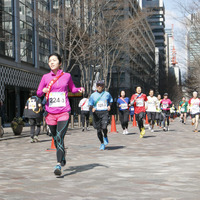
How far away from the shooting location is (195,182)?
18.2 feet

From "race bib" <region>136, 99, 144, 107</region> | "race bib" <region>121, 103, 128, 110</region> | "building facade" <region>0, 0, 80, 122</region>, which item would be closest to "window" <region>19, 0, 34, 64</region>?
"building facade" <region>0, 0, 80, 122</region>

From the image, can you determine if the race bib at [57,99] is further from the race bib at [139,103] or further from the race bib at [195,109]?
the race bib at [195,109]

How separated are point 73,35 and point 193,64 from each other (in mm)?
15145

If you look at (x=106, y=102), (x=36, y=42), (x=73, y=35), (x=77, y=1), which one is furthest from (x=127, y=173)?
(x=36, y=42)

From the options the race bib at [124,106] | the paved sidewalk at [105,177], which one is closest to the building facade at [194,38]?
the race bib at [124,106]

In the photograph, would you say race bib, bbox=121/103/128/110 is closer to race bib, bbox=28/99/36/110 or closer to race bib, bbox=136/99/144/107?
race bib, bbox=136/99/144/107

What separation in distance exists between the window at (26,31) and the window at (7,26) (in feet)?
5.70

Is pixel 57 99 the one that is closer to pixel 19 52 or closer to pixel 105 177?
pixel 105 177

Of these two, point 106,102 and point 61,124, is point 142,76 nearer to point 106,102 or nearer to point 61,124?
point 106,102

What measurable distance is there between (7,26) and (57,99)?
24.4 m

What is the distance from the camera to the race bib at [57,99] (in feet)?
20.3

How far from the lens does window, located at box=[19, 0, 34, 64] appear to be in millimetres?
31898

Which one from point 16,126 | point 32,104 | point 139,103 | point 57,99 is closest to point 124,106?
point 139,103

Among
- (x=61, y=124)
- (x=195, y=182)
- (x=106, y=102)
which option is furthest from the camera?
(x=106, y=102)
